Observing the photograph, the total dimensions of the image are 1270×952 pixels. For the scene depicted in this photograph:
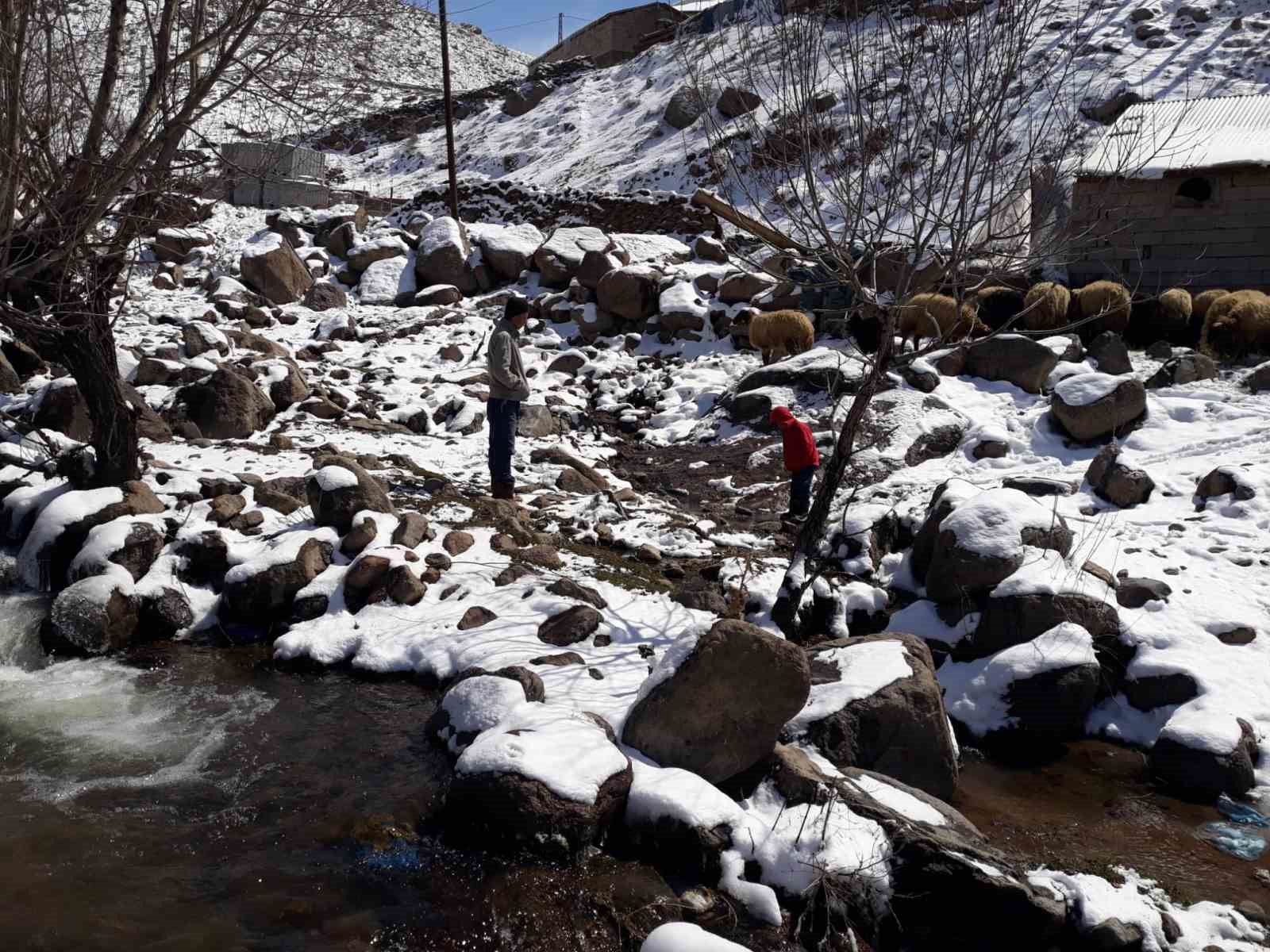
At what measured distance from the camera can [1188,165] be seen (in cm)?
1420

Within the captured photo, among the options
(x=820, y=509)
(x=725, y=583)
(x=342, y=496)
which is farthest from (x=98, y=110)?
(x=725, y=583)

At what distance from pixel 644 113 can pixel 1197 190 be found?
23.3m

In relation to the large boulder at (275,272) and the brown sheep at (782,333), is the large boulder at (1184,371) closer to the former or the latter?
→ the brown sheep at (782,333)

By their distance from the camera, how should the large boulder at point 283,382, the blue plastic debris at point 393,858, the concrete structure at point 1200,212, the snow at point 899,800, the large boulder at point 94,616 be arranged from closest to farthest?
the blue plastic debris at point 393,858
the snow at point 899,800
the large boulder at point 94,616
the large boulder at point 283,382
the concrete structure at point 1200,212

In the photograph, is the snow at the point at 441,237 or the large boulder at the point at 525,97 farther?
the large boulder at the point at 525,97

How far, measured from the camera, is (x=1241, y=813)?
17.4ft

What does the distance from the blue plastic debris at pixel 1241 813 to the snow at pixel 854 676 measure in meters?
1.80

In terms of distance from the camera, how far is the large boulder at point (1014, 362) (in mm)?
11609

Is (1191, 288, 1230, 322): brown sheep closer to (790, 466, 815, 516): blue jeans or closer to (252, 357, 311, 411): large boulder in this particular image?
(790, 466, 815, 516): blue jeans

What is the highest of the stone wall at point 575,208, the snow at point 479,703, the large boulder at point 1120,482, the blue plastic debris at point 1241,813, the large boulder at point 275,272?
the stone wall at point 575,208

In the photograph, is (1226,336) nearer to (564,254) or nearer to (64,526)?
(564,254)

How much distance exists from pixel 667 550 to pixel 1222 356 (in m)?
8.36

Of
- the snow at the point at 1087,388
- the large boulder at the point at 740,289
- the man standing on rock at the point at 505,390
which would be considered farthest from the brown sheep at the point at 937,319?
the man standing on rock at the point at 505,390

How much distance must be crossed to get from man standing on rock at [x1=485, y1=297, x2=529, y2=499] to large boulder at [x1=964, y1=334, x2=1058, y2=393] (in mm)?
5952
